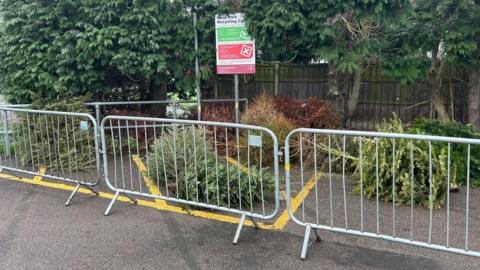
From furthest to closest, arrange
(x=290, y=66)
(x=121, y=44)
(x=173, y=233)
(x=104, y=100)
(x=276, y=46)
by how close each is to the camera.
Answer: (x=290, y=66)
(x=104, y=100)
(x=121, y=44)
(x=276, y=46)
(x=173, y=233)

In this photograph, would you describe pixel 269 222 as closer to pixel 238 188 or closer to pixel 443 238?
pixel 238 188

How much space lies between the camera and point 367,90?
10.2 meters

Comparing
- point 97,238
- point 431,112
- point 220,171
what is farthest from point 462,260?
point 431,112

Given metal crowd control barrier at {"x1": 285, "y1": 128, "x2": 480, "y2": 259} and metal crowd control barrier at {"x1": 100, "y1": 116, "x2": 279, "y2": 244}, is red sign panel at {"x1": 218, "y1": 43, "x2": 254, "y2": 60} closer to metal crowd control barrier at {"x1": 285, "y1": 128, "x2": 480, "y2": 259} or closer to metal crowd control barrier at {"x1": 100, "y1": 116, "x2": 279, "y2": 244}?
metal crowd control barrier at {"x1": 100, "y1": 116, "x2": 279, "y2": 244}

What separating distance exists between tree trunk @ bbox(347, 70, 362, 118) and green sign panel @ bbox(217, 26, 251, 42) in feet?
9.45

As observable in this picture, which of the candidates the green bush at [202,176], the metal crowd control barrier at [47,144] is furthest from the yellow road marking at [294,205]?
the metal crowd control barrier at [47,144]

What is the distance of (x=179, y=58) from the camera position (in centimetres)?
922

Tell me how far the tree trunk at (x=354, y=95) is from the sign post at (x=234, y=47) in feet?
8.73

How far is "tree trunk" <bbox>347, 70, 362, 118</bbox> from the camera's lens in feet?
31.4

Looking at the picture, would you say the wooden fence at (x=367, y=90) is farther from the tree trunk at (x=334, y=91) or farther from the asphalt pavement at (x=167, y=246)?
the asphalt pavement at (x=167, y=246)

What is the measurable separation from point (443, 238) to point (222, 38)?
18.3 feet

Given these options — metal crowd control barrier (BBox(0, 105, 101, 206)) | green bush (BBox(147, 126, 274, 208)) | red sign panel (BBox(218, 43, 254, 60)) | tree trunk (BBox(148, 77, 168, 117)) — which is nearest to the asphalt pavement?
green bush (BBox(147, 126, 274, 208))

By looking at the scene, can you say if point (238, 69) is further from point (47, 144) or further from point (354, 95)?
point (47, 144)

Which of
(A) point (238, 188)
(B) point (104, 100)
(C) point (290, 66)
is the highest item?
(C) point (290, 66)
